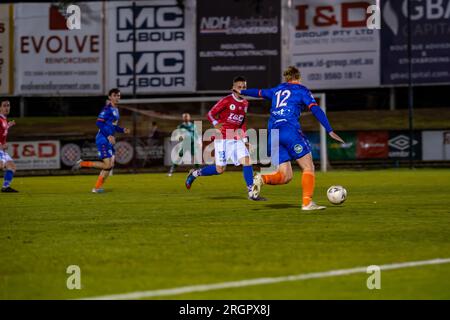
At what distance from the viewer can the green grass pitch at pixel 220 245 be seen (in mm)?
6336

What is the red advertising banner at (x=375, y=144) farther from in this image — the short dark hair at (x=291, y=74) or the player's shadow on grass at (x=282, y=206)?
the short dark hair at (x=291, y=74)

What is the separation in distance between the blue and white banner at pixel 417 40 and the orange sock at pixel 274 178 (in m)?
26.9

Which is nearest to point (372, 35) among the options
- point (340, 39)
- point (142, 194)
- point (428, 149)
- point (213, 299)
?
point (340, 39)

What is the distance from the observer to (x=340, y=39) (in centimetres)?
3962

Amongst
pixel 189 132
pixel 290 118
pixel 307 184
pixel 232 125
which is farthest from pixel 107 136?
pixel 189 132

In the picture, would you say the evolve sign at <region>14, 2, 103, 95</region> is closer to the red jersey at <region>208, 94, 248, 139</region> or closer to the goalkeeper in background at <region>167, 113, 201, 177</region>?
the goalkeeper in background at <region>167, 113, 201, 177</region>

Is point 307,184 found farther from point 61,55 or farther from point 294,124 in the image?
point 61,55

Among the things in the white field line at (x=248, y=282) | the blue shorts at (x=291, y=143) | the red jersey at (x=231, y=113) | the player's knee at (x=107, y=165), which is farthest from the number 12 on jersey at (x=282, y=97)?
the player's knee at (x=107, y=165)

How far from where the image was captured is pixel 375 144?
34281 millimetres

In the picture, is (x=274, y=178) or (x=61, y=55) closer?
(x=274, y=178)

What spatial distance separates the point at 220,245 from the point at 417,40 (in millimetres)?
32537

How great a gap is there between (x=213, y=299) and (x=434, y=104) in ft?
135

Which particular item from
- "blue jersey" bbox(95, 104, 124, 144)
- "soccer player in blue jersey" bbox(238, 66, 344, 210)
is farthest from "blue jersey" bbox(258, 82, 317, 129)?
"blue jersey" bbox(95, 104, 124, 144)

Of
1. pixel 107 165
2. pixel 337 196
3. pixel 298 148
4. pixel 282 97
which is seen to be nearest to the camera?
pixel 298 148
